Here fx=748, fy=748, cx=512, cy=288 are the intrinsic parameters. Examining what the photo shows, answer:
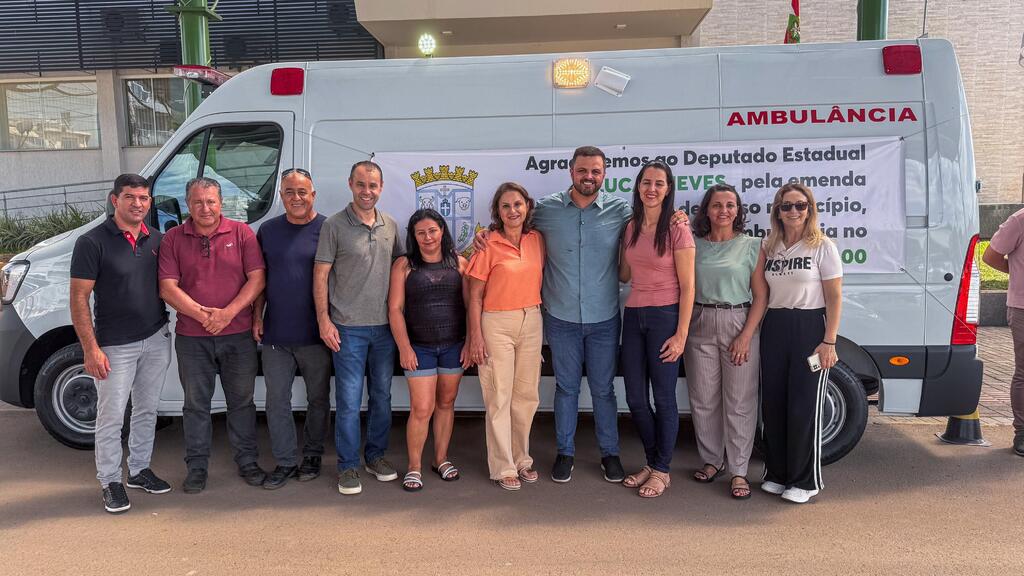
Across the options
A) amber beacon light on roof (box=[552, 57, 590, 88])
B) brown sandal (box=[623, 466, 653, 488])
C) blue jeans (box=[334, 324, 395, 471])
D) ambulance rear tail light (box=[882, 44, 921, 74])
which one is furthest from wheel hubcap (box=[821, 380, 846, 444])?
blue jeans (box=[334, 324, 395, 471])

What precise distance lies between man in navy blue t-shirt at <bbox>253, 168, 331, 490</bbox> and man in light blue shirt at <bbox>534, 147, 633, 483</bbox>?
132 cm

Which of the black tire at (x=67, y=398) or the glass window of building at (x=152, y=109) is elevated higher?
the glass window of building at (x=152, y=109)

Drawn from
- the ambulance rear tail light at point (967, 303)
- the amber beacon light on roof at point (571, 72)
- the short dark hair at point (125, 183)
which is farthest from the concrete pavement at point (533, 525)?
the amber beacon light on roof at point (571, 72)

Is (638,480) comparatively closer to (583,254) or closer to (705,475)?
(705,475)

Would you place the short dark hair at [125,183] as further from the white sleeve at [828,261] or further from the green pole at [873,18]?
the green pole at [873,18]

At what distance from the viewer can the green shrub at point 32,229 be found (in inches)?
512

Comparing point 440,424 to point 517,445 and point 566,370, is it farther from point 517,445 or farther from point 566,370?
point 566,370

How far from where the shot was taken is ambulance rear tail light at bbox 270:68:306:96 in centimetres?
471

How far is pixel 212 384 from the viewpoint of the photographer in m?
4.35

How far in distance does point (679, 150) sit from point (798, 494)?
6.78 feet

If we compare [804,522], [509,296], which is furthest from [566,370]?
[804,522]

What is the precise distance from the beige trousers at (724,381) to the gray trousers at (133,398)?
3000 mm

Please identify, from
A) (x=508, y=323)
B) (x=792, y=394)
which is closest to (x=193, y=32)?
(x=508, y=323)

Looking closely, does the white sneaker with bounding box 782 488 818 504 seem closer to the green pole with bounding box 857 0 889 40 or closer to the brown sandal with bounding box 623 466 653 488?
the brown sandal with bounding box 623 466 653 488
